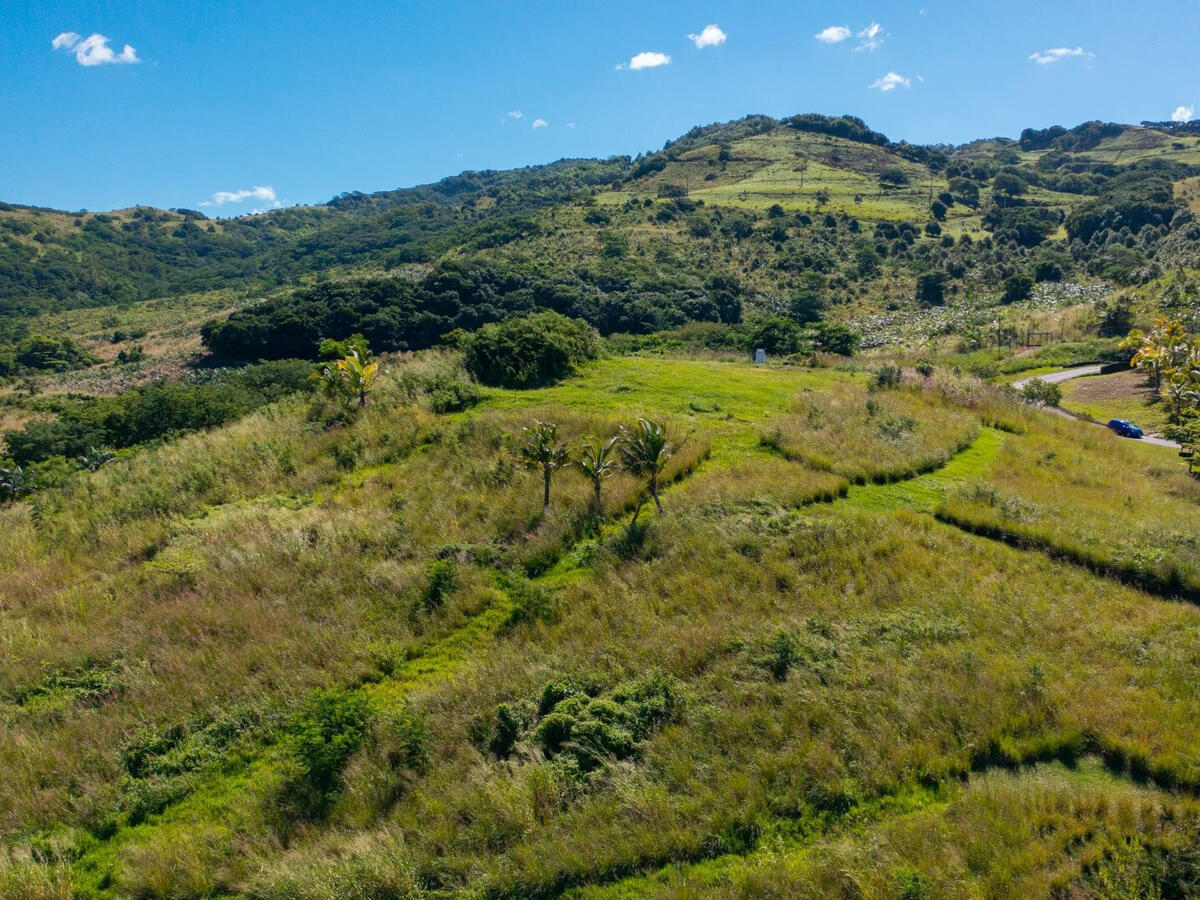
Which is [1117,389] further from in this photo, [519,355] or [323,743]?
[323,743]

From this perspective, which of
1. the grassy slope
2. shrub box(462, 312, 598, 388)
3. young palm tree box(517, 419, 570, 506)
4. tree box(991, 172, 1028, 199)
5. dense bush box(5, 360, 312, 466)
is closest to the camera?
the grassy slope

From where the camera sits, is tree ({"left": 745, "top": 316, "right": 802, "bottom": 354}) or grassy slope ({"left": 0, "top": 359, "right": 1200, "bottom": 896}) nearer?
grassy slope ({"left": 0, "top": 359, "right": 1200, "bottom": 896})

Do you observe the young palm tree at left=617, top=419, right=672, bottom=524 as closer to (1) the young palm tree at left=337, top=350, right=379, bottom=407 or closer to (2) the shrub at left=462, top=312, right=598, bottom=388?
(2) the shrub at left=462, top=312, right=598, bottom=388

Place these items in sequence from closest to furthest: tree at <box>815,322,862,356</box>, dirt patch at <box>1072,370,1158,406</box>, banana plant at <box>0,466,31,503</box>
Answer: banana plant at <box>0,466,31,503</box>, dirt patch at <box>1072,370,1158,406</box>, tree at <box>815,322,862,356</box>

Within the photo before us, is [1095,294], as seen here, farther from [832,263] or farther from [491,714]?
[491,714]

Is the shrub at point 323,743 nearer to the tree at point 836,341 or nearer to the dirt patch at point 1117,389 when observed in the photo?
the dirt patch at point 1117,389

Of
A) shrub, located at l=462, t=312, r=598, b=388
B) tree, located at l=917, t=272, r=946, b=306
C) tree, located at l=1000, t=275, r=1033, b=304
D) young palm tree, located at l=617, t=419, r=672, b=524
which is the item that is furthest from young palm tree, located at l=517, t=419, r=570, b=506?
tree, located at l=1000, t=275, r=1033, b=304

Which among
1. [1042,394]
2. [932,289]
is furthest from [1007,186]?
[1042,394]
